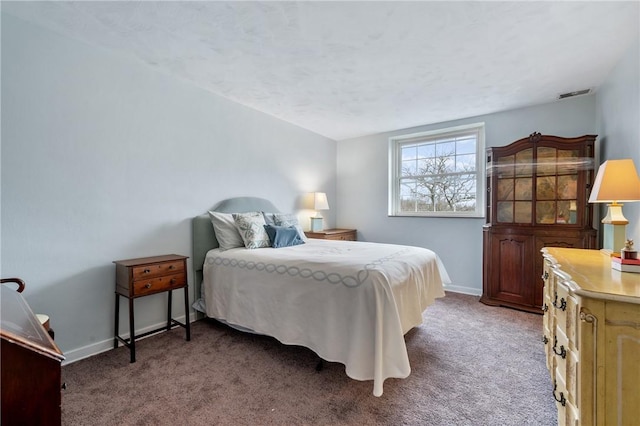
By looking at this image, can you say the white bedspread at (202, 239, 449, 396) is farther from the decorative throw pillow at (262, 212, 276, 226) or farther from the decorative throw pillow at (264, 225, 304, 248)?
the decorative throw pillow at (262, 212, 276, 226)

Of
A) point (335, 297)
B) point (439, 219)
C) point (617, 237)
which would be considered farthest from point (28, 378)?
point (439, 219)

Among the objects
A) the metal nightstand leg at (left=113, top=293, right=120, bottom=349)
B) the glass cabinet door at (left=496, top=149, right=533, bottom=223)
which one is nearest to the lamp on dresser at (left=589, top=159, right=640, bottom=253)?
the glass cabinet door at (left=496, top=149, right=533, bottom=223)

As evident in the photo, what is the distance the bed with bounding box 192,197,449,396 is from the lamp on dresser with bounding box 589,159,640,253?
1.18m

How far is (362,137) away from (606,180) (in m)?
3.55

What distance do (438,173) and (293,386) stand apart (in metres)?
3.51

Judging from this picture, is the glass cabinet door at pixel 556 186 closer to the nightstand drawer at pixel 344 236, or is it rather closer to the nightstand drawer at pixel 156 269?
the nightstand drawer at pixel 344 236

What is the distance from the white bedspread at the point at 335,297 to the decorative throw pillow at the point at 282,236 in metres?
0.16

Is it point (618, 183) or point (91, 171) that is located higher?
point (91, 171)

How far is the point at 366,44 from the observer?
2.17 metres

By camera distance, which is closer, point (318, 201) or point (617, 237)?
point (617, 237)

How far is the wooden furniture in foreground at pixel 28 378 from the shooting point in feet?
2.01


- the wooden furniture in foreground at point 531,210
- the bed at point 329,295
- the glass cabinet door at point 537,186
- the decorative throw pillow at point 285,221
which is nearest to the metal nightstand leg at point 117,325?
the bed at point 329,295

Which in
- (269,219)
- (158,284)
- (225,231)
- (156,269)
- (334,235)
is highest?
(269,219)

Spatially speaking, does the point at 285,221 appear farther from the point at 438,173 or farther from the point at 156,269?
the point at 438,173
